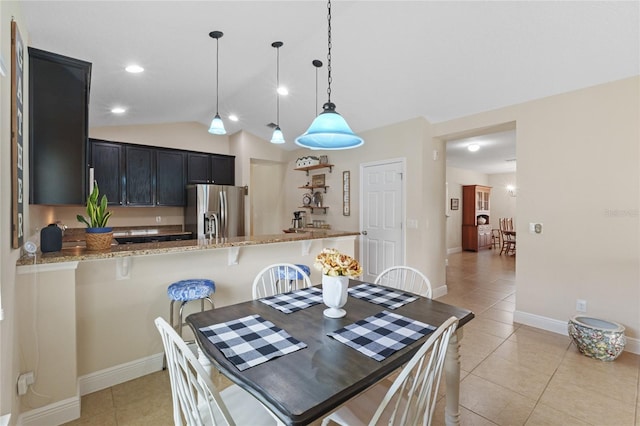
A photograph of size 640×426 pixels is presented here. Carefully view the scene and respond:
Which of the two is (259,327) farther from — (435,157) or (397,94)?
(435,157)

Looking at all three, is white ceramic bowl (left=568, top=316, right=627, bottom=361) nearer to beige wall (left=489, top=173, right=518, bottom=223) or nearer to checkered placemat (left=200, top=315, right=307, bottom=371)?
checkered placemat (left=200, top=315, right=307, bottom=371)

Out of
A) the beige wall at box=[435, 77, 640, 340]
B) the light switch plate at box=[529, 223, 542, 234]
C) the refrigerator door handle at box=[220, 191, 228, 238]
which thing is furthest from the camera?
the refrigerator door handle at box=[220, 191, 228, 238]

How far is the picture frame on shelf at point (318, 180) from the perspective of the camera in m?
5.46

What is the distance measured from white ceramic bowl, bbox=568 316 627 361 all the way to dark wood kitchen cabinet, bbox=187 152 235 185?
554cm

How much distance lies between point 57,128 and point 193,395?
2.07 metres

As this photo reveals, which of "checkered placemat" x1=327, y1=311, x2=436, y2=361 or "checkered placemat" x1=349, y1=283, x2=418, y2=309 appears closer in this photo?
"checkered placemat" x1=327, y1=311, x2=436, y2=361

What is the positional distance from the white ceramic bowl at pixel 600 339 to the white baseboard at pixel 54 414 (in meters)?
3.95

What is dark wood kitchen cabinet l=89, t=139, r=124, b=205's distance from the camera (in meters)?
4.49

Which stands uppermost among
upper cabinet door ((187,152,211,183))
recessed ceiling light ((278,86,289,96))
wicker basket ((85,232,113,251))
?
recessed ceiling light ((278,86,289,96))

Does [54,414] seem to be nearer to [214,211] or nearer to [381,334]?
[381,334]

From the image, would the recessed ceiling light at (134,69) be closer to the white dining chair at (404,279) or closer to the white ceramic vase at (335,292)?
the white ceramic vase at (335,292)

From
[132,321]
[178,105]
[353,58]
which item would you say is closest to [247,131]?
[178,105]

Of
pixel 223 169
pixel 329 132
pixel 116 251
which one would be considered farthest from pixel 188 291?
pixel 223 169

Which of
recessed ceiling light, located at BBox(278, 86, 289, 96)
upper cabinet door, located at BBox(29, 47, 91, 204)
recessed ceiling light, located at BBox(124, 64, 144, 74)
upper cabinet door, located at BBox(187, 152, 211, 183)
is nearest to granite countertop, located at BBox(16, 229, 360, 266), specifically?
upper cabinet door, located at BBox(29, 47, 91, 204)
